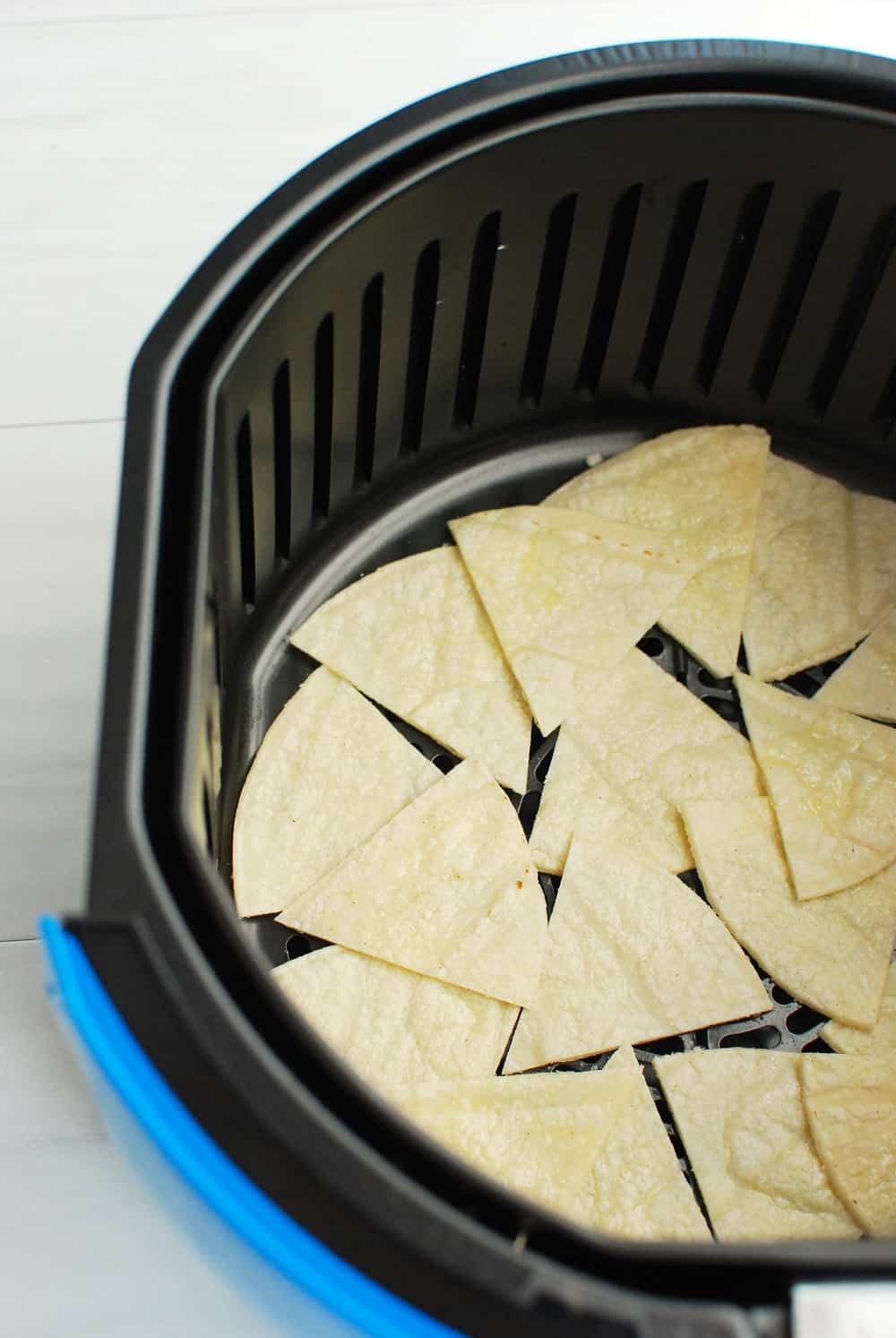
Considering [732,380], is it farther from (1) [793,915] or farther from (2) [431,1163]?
(2) [431,1163]

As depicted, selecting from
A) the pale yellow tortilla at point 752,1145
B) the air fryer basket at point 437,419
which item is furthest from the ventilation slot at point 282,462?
the pale yellow tortilla at point 752,1145

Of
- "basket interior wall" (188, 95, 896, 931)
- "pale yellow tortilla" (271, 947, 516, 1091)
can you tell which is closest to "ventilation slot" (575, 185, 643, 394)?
"basket interior wall" (188, 95, 896, 931)

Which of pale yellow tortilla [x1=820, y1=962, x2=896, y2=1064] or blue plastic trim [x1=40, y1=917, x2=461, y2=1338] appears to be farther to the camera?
pale yellow tortilla [x1=820, y1=962, x2=896, y2=1064]

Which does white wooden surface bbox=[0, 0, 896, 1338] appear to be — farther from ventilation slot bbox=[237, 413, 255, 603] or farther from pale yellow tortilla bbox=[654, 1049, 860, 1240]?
pale yellow tortilla bbox=[654, 1049, 860, 1240]

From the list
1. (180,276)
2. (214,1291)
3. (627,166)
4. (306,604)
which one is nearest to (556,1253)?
(214,1291)

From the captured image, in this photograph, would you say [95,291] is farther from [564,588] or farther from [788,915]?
[788,915]

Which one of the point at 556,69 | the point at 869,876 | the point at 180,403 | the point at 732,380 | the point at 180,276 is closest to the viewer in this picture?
the point at 180,403

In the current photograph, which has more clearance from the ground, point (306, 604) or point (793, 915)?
point (306, 604)

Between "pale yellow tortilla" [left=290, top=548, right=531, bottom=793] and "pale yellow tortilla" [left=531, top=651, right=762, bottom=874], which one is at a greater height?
"pale yellow tortilla" [left=290, top=548, right=531, bottom=793]
